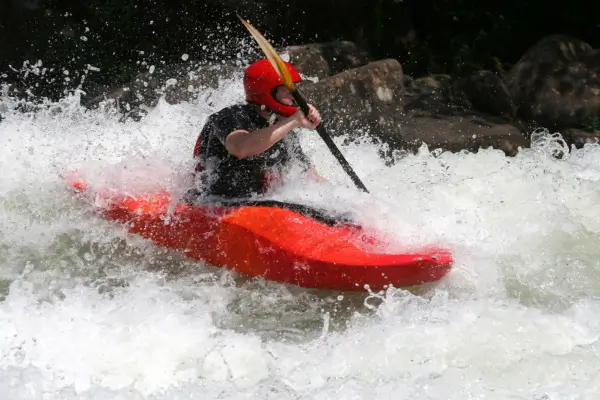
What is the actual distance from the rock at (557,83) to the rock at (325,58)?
1.52m

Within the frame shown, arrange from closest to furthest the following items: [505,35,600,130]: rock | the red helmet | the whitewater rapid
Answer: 1. the whitewater rapid
2. the red helmet
3. [505,35,600,130]: rock

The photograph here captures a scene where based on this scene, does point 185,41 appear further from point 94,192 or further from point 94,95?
point 94,192

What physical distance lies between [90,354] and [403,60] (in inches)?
233

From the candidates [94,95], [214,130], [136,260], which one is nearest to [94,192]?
[136,260]

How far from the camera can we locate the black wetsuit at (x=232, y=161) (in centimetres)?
405

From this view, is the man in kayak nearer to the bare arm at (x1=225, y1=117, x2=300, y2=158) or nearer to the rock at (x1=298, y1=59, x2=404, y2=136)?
the bare arm at (x1=225, y1=117, x2=300, y2=158)

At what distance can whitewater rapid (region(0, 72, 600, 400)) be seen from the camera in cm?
301

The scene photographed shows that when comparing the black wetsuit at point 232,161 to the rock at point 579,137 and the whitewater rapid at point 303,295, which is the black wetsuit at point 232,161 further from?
the rock at point 579,137

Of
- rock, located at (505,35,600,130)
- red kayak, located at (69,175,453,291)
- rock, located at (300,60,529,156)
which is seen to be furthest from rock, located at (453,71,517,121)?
red kayak, located at (69,175,453,291)

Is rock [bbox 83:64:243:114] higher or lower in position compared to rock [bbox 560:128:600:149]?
higher

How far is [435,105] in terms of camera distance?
721 centimetres

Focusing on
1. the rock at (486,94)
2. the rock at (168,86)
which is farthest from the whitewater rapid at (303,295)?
the rock at (486,94)

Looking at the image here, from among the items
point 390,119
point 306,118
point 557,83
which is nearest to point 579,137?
point 557,83

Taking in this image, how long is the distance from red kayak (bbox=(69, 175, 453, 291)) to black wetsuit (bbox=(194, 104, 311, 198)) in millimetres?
108
